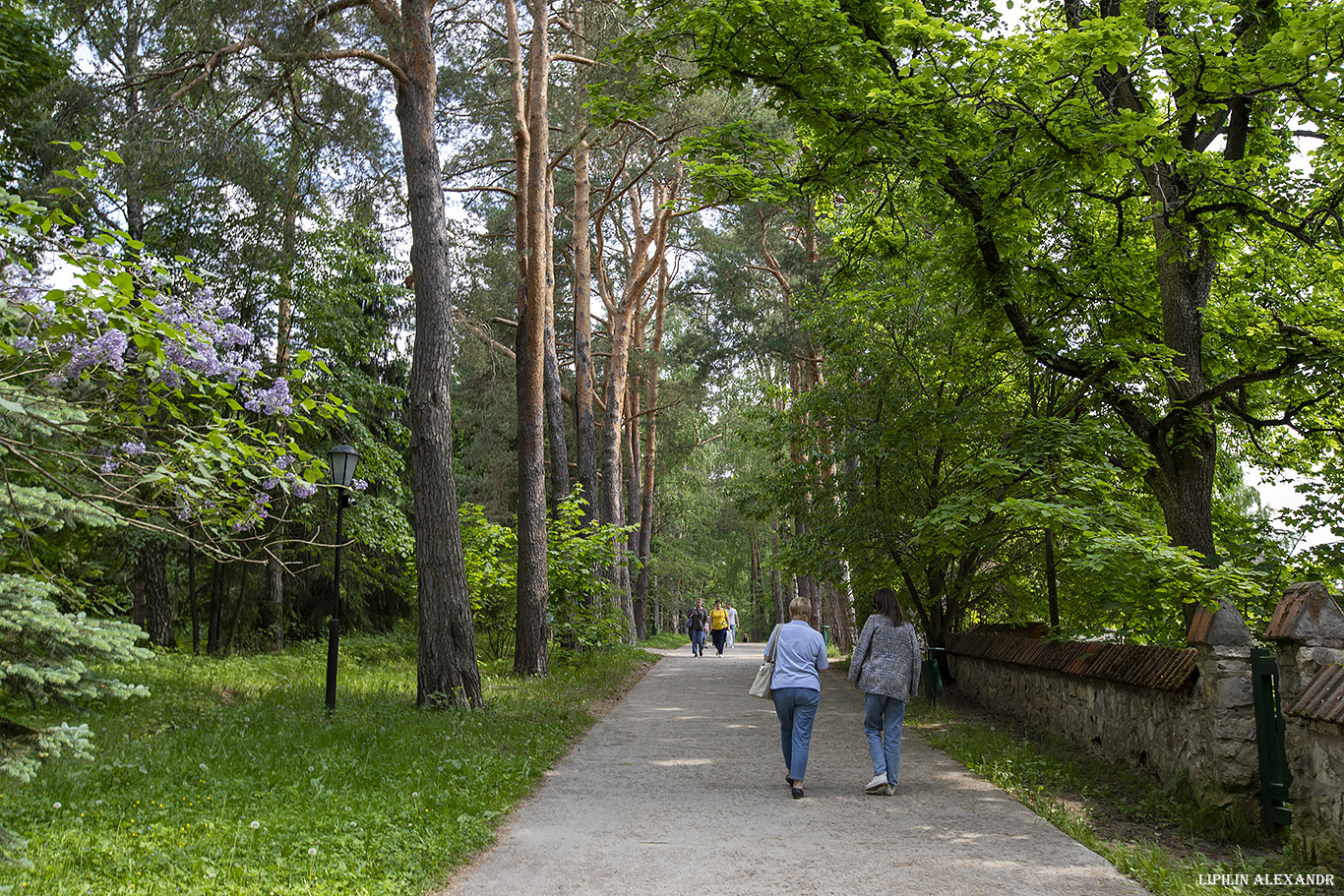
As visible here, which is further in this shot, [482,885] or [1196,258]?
[1196,258]

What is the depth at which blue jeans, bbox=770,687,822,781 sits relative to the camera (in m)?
7.00

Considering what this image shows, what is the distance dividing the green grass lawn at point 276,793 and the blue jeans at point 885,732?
270cm

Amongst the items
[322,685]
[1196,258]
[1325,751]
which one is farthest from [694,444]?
[1325,751]

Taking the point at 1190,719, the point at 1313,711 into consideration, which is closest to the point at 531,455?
the point at 1190,719

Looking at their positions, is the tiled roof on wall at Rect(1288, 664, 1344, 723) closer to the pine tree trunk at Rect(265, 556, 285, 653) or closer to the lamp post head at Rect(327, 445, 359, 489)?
the lamp post head at Rect(327, 445, 359, 489)

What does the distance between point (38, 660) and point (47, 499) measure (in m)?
0.78

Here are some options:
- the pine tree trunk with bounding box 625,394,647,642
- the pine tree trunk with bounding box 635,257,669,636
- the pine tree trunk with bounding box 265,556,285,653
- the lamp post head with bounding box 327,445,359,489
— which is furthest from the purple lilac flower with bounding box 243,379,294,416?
the pine tree trunk with bounding box 625,394,647,642

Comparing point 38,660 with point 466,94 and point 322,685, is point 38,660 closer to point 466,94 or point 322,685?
point 322,685

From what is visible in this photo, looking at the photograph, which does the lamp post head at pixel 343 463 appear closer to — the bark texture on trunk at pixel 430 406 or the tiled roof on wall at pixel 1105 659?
the bark texture on trunk at pixel 430 406

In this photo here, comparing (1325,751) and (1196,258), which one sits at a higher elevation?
(1196,258)

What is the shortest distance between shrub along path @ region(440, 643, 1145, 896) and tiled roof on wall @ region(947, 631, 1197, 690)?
1.47m

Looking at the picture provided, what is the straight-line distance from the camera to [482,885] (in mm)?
4645

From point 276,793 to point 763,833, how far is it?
322cm

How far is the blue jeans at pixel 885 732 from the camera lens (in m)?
7.08
